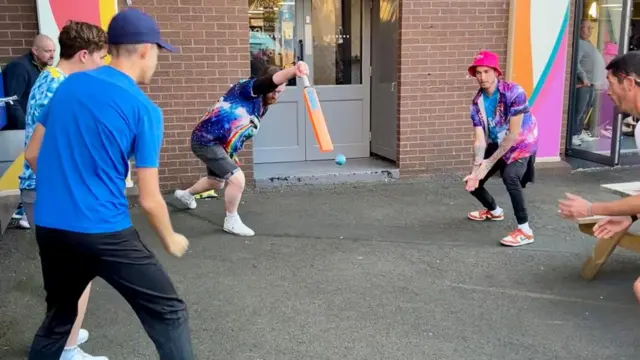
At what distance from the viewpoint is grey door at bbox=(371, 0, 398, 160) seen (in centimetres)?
816

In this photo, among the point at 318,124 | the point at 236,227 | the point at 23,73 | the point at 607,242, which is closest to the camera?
the point at 318,124

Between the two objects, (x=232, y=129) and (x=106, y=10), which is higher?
(x=106, y=10)

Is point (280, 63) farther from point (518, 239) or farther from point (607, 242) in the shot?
point (607, 242)

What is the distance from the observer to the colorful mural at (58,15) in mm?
6402

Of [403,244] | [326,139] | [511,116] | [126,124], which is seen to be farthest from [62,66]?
[511,116]

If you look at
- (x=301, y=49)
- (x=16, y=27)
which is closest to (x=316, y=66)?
(x=301, y=49)

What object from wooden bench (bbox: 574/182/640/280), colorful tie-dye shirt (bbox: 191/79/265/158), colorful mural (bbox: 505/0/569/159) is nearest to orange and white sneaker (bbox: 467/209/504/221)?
wooden bench (bbox: 574/182/640/280)

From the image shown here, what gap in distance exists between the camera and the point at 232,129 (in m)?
5.61

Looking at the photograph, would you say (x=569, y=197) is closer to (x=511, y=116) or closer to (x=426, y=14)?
(x=511, y=116)

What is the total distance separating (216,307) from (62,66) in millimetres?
1830

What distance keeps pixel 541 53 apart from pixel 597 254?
4.17 m

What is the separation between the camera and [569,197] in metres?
3.08

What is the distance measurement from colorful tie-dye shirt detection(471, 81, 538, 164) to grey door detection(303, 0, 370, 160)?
329 centimetres

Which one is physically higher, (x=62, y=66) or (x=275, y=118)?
(x=62, y=66)
